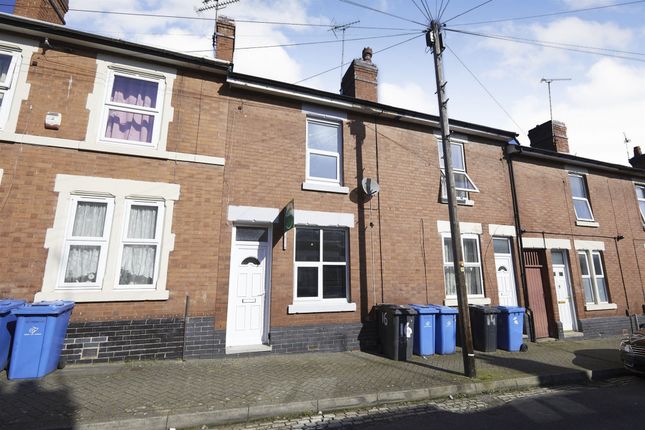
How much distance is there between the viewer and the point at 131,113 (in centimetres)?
736

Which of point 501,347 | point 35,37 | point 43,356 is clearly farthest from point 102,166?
point 501,347

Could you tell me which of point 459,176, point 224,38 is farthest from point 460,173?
point 224,38

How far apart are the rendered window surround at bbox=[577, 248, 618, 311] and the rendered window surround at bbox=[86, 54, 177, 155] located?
13.9 metres

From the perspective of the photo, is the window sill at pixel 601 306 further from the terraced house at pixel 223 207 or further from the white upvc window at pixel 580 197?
the white upvc window at pixel 580 197

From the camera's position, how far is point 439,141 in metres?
10.5

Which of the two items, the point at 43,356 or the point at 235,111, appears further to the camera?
the point at 235,111

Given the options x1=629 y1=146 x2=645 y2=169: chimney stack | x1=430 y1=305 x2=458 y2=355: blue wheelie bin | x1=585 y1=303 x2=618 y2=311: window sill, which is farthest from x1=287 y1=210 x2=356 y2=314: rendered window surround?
x1=629 y1=146 x2=645 y2=169: chimney stack

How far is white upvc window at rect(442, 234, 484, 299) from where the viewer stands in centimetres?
945

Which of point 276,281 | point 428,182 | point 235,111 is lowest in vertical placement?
point 276,281

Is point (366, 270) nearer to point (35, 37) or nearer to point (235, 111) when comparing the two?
point (235, 111)

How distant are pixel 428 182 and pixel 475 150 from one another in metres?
2.55

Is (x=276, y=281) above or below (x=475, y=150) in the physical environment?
below

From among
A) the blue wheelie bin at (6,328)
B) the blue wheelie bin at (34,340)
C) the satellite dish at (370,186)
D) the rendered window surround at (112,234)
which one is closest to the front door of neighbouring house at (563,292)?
the satellite dish at (370,186)

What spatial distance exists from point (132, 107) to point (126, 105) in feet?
0.39
